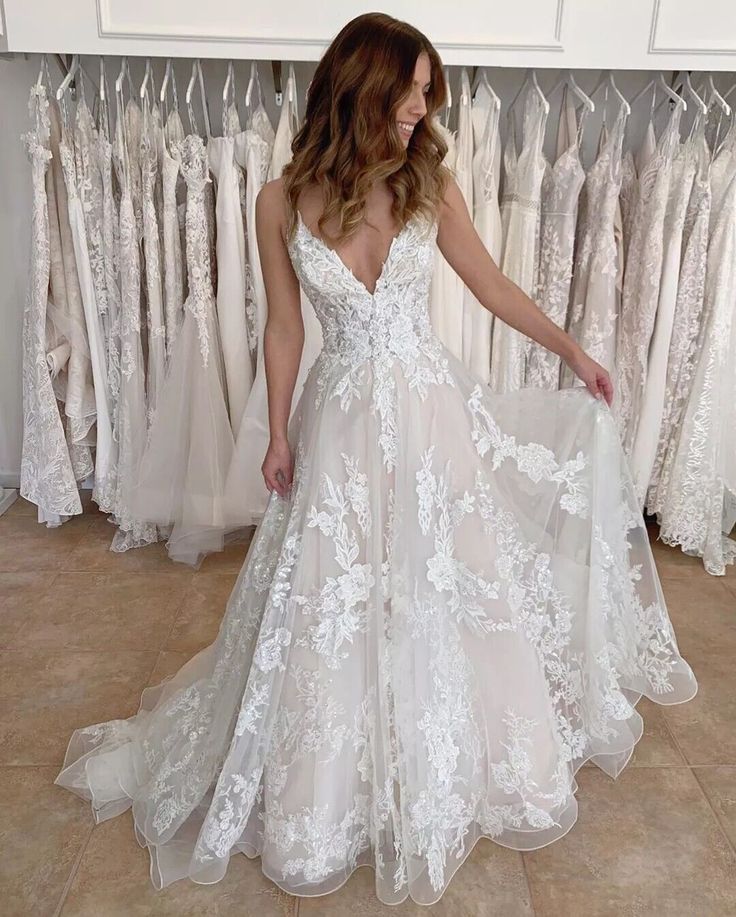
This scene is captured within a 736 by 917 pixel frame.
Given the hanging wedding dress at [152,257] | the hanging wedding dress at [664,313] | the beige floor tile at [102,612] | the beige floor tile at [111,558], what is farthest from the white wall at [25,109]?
the beige floor tile at [102,612]

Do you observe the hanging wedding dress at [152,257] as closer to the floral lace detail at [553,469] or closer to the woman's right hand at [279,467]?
the woman's right hand at [279,467]

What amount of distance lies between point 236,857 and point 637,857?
765 millimetres

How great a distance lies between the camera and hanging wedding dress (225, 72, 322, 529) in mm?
2490

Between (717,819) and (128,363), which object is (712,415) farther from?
(128,363)

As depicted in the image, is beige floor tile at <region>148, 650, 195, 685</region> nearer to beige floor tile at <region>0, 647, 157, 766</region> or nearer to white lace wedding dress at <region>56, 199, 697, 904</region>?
beige floor tile at <region>0, 647, 157, 766</region>

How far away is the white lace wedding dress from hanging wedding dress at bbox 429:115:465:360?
91 centimetres

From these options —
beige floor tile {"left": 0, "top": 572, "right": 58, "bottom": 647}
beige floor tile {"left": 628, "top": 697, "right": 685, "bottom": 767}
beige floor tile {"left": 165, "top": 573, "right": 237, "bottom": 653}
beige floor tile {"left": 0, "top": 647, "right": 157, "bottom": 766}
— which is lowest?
beige floor tile {"left": 0, "top": 572, "right": 58, "bottom": 647}

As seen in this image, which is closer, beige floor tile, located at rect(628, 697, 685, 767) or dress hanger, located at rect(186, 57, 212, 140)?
beige floor tile, located at rect(628, 697, 685, 767)

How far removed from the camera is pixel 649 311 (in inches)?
102

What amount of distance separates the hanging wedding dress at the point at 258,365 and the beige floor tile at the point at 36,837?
105cm

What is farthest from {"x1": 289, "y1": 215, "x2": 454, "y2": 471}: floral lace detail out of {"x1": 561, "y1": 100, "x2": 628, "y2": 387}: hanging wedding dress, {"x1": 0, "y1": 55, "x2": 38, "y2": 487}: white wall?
{"x1": 0, "y1": 55, "x2": 38, "y2": 487}: white wall

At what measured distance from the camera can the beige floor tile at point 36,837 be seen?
1480 millimetres

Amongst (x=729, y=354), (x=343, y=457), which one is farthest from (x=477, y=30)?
(x=343, y=457)

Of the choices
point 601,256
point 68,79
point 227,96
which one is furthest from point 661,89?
point 68,79
